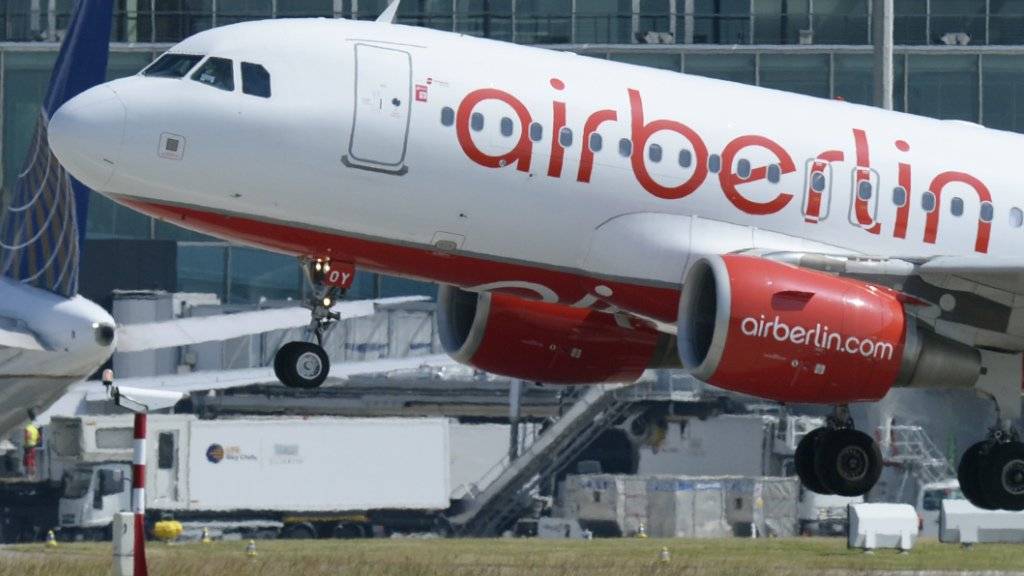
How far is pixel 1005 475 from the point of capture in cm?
2922

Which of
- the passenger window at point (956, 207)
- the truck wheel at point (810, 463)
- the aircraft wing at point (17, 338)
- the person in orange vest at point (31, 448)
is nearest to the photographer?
the passenger window at point (956, 207)

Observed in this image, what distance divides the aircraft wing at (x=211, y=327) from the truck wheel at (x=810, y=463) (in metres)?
13.4

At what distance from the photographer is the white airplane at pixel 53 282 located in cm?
3453

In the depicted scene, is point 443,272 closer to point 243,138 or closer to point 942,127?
point 243,138

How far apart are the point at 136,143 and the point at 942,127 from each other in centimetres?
1166

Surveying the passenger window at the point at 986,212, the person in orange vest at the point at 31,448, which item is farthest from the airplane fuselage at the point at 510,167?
the person in orange vest at the point at 31,448

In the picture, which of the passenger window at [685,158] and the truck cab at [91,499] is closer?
the passenger window at [685,158]

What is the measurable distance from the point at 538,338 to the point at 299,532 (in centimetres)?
2512

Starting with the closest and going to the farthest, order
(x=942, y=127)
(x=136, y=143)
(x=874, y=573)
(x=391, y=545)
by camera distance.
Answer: (x=136, y=143) → (x=942, y=127) → (x=874, y=573) → (x=391, y=545)

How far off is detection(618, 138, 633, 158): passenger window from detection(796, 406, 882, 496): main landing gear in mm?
5441

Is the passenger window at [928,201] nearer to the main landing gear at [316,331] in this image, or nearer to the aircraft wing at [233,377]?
the main landing gear at [316,331]

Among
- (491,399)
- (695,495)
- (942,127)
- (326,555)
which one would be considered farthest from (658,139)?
(491,399)

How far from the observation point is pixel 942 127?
30.1m

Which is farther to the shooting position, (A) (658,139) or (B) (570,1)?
(B) (570,1)
